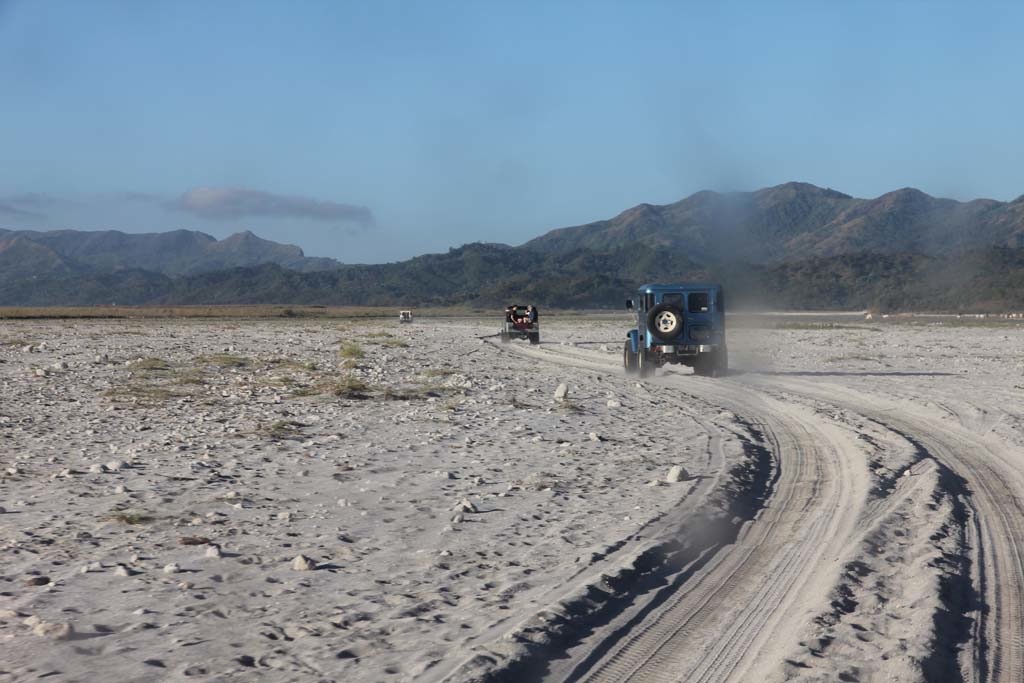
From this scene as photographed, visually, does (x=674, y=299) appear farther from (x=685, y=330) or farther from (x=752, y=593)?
(x=752, y=593)

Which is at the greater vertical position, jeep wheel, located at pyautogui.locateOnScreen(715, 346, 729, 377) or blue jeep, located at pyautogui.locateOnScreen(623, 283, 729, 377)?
blue jeep, located at pyautogui.locateOnScreen(623, 283, 729, 377)

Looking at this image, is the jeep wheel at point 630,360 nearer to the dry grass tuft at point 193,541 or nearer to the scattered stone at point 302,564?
the dry grass tuft at point 193,541

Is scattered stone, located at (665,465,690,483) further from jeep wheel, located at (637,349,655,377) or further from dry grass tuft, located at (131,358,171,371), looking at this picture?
dry grass tuft, located at (131,358,171,371)

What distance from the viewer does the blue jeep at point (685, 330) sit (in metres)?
30.0

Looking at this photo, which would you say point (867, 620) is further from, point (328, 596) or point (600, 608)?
point (328, 596)

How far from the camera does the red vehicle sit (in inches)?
2221

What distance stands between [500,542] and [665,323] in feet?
70.0

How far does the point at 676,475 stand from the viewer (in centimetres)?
1253

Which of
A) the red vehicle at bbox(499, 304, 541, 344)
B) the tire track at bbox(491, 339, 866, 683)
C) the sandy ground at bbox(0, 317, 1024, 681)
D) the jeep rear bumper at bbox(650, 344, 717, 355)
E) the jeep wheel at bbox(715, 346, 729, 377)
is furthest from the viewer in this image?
the red vehicle at bbox(499, 304, 541, 344)

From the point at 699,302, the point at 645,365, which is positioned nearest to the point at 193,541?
the point at 645,365

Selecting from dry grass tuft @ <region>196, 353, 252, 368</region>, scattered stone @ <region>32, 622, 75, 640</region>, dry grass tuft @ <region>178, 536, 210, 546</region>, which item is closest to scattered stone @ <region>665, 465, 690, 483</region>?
dry grass tuft @ <region>178, 536, 210, 546</region>

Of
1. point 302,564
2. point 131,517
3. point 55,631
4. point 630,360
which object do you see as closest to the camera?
point 55,631

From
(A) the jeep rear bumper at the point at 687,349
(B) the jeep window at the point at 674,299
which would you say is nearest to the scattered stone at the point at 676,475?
(A) the jeep rear bumper at the point at 687,349

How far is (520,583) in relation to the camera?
816cm
